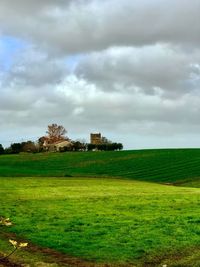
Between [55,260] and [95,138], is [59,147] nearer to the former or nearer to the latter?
[95,138]

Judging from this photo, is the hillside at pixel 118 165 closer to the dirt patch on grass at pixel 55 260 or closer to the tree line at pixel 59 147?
the tree line at pixel 59 147

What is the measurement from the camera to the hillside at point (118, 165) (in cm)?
7594

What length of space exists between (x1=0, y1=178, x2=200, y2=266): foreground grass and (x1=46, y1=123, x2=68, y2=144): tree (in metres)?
136

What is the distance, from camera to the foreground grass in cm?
1772

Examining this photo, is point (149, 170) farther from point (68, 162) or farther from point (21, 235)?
point (21, 235)

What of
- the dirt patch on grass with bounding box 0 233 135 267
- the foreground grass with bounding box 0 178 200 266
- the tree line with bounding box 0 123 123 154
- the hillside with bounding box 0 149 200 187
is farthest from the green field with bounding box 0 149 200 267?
the tree line with bounding box 0 123 123 154

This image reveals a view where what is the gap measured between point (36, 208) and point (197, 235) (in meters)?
12.7

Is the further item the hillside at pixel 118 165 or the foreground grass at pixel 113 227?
the hillside at pixel 118 165

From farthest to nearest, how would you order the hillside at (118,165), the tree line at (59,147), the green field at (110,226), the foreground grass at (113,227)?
the tree line at (59,147) → the hillside at (118,165) → the foreground grass at (113,227) → the green field at (110,226)

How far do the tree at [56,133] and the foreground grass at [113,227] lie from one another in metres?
136

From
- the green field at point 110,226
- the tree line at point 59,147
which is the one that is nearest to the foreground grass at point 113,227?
the green field at point 110,226

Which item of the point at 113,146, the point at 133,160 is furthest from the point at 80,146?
the point at 133,160

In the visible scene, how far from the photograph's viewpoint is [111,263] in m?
16.3

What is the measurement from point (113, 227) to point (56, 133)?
15192 cm
